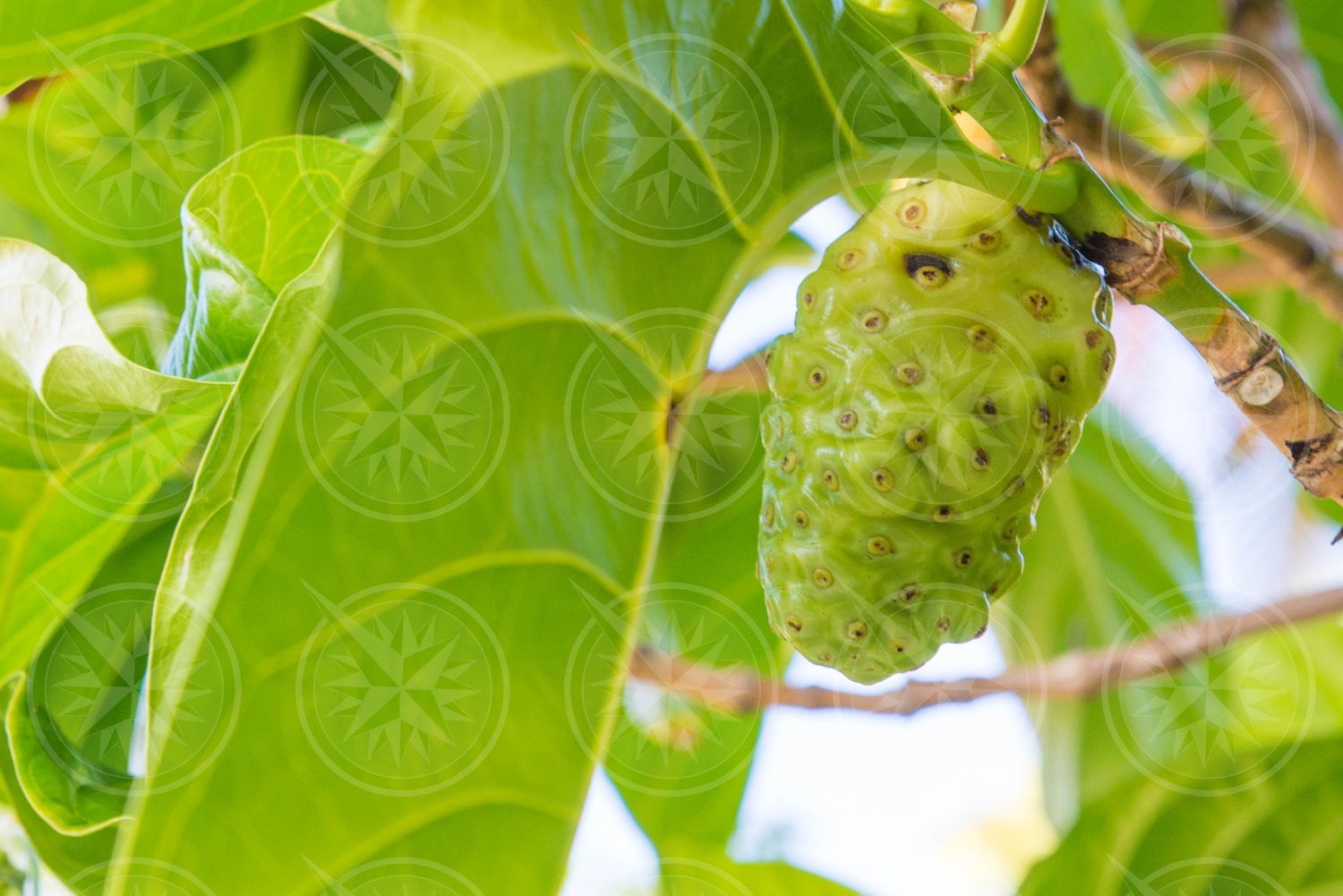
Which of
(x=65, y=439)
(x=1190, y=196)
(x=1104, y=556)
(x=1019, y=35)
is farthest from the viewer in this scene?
(x=1104, y=556)

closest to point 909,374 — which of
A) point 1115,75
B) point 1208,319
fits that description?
point 1208,319

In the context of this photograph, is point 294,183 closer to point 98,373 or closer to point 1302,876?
point 98,373

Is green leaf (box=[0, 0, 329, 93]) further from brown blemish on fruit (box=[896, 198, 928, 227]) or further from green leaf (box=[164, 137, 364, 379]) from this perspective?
brown blemish on fruit (box=[896, 198, 928, 227])

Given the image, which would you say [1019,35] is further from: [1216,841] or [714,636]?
[714,636]

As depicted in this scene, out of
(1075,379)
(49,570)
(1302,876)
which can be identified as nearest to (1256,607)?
(1302,876)

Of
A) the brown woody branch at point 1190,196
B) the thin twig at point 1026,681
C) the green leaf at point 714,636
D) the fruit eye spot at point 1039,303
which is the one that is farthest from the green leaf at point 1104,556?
the fruit eye spot at point 1039,303
